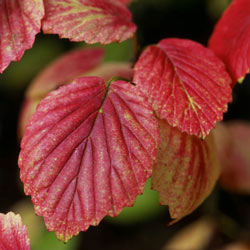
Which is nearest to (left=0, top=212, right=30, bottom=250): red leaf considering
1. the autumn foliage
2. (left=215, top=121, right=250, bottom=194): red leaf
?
the autumn foliage

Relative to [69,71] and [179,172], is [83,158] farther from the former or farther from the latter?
[69,71]

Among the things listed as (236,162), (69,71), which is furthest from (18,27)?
(236,162)

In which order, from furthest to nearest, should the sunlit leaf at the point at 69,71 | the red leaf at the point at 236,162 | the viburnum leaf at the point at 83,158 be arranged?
the red leaf at the point at 236,162 → the sunlit leaf at the point at 69,71 → the viburnum leaf at the point at 83,158

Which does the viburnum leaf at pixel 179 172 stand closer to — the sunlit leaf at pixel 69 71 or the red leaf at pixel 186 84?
the red leaf at pixel 186 84

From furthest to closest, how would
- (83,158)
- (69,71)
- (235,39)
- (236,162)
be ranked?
1. (236,162)
2. (69,71)
3. (235,39)
4. (83,158)

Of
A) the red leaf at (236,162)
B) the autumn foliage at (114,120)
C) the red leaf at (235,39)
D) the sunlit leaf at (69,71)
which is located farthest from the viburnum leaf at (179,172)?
the red leaf at (236,162)
